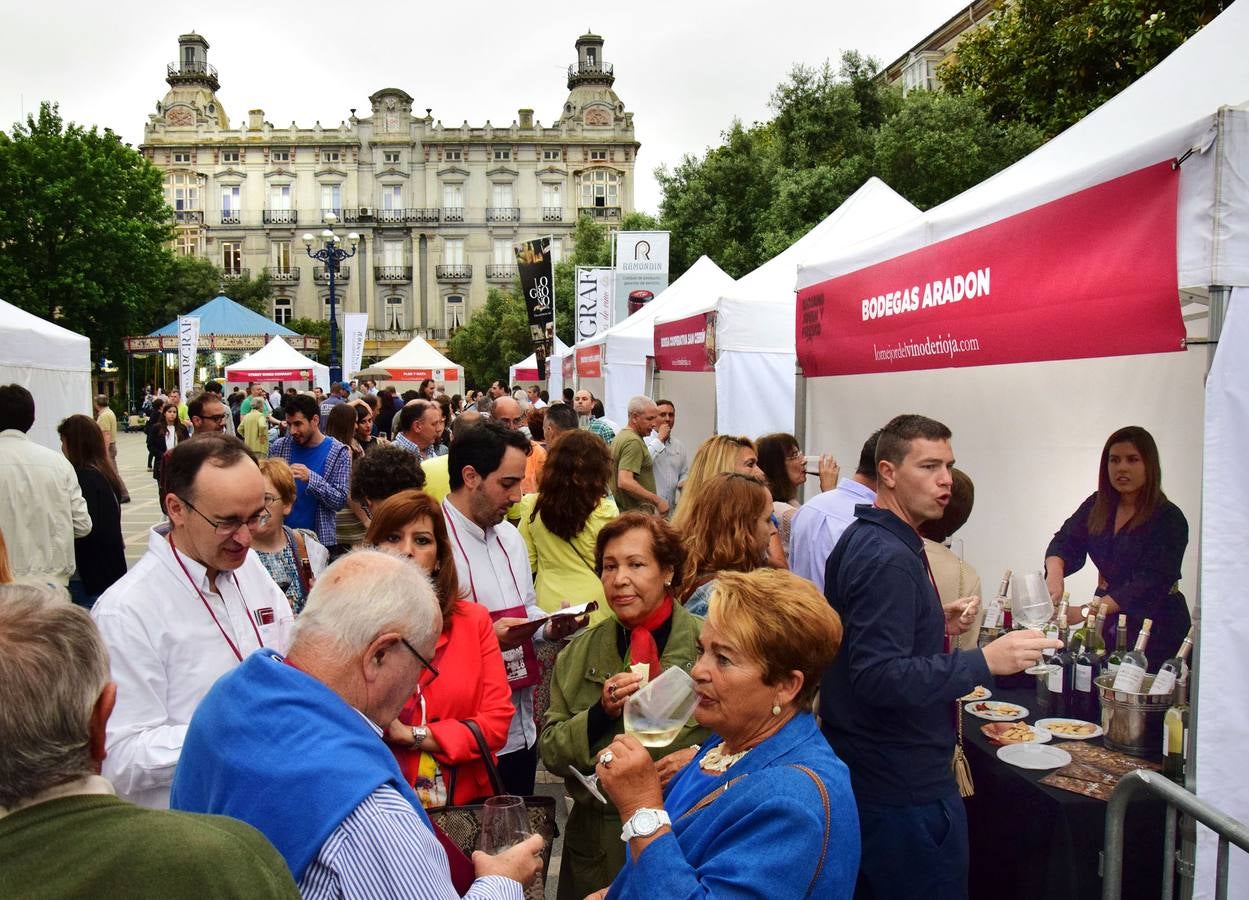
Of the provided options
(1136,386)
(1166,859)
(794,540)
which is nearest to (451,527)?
(794,540)

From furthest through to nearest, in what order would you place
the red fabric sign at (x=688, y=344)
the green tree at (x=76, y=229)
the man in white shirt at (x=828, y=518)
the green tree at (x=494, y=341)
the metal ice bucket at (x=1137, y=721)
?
the green tree at (x=494, y=341), the green tree at (x=76, y=229), the red fabric sign at (x=688, y=344), the man in white shirt at (x=828, y=518), the metal ice bucket at (x=1137, y=721)

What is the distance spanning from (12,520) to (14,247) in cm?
3833

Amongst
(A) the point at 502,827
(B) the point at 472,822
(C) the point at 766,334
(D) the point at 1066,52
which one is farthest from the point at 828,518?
(D) the point at 1066,52

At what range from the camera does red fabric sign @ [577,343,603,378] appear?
15414 millimetres

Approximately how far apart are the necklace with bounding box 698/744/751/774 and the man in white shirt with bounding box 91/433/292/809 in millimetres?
1172

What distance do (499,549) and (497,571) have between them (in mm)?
101

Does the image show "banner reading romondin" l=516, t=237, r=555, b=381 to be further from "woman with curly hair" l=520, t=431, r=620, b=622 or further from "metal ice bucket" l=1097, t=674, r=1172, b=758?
"metal ice bucket" l=1097, t=674, r=1172, b=758

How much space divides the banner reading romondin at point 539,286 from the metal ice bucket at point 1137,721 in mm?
16156

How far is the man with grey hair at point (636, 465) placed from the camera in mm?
8266

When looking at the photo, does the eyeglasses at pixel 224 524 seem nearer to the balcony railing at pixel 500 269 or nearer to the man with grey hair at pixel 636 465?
the man with grey hair at pixel 636 465

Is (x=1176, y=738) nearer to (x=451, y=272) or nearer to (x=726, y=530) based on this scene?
(x=726, y=530)

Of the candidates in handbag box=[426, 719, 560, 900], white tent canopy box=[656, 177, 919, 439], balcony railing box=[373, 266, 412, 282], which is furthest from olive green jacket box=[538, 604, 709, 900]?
balcony railing box=[373, 266, 412, 282]

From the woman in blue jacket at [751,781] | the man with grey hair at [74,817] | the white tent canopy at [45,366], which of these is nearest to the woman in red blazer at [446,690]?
the woman in blue jacket at [751,781]

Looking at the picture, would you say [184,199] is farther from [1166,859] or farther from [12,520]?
[1166,859]
